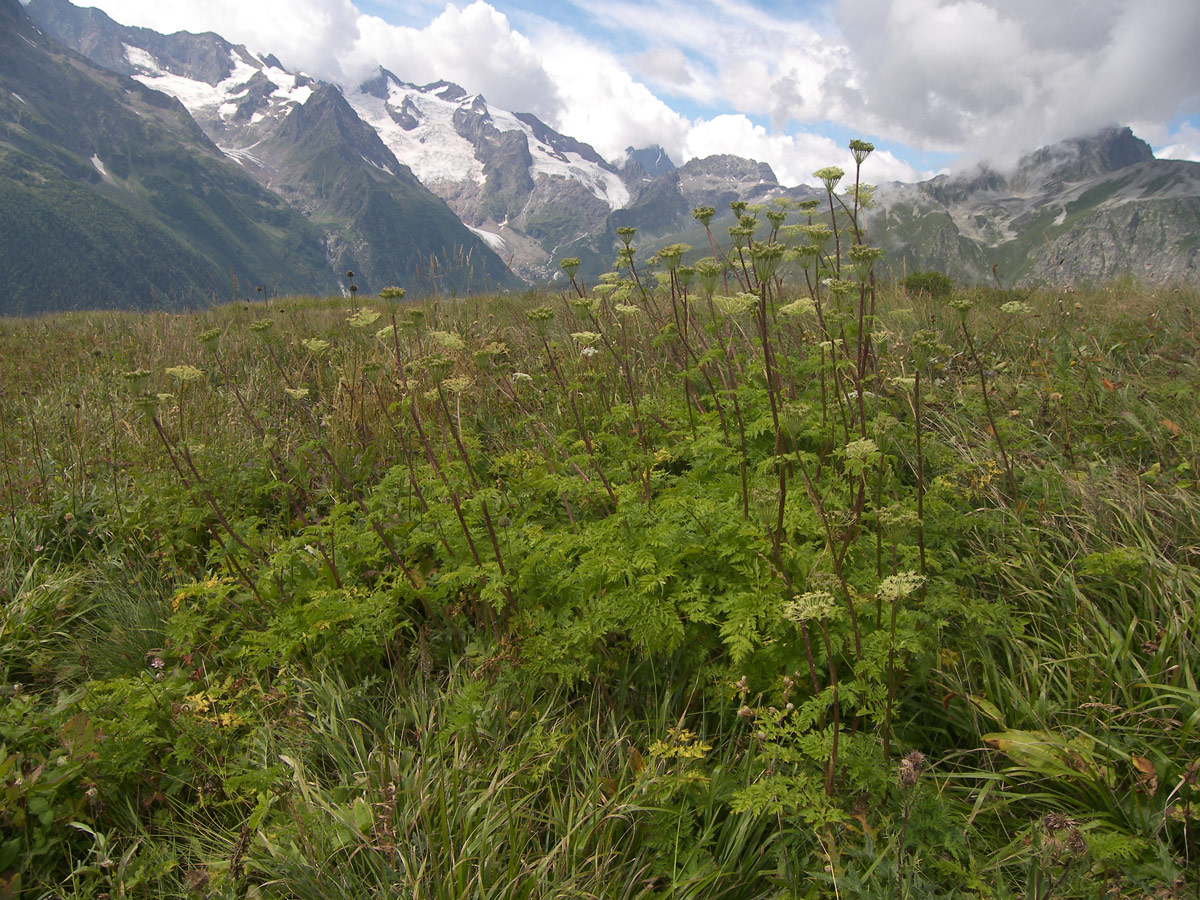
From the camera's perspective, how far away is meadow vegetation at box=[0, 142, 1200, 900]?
1829 mm

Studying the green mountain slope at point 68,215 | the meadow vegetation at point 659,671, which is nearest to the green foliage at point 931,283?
the meadow vegetation at point 659,671

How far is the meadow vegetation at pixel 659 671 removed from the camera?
6.00 feet

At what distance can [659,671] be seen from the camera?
2.53 metres

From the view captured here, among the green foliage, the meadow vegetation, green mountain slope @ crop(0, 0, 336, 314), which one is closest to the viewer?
the meadow vegetation

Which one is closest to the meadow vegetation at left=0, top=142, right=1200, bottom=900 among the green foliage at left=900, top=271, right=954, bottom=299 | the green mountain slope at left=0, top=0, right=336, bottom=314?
the green foliage at left=900, top=271, right=954, bottom=299

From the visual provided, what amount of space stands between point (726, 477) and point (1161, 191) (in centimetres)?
25718

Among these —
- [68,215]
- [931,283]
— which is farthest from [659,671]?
[68,215]

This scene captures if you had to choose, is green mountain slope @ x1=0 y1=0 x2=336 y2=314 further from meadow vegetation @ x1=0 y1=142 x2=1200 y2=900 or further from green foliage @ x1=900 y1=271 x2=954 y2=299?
meadow vegetation @ x1=0 y1=142 x2=1200 y2=900

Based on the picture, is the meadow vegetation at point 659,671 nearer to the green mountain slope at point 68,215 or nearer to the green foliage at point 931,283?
the green foliage at point 931,283

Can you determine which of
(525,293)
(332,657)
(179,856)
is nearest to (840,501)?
(332,657)

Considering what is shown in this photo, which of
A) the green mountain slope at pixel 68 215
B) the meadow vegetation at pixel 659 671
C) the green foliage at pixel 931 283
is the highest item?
the green mountain slope at pixel 68 215

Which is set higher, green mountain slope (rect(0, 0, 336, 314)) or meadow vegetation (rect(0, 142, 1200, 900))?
green mountain slope (rect(0, 0, 336, 314))

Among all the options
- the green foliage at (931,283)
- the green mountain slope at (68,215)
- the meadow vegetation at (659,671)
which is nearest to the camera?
the meadow vegetation at (659,671)

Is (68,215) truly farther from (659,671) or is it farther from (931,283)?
(659,671)
